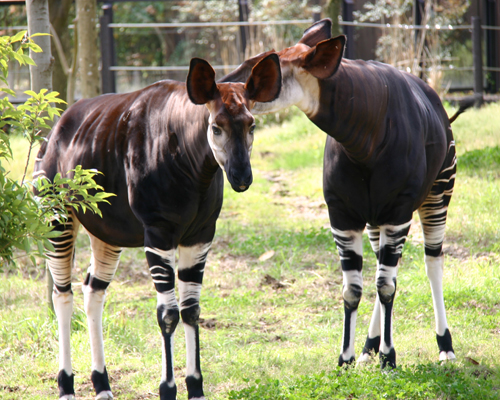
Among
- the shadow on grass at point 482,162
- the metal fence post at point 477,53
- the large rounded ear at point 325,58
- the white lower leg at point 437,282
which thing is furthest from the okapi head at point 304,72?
the metal fence post at point 477,53

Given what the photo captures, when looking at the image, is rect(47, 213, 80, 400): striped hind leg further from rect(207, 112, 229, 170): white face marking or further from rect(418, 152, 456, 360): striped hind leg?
rect(418, 152, 456, 360): striped hind leg

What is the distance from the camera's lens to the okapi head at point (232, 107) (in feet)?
8.22

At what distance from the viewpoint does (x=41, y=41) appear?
161 inches

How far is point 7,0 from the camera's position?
9.29m

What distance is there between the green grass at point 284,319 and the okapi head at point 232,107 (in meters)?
1.21

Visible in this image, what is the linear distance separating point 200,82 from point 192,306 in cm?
120

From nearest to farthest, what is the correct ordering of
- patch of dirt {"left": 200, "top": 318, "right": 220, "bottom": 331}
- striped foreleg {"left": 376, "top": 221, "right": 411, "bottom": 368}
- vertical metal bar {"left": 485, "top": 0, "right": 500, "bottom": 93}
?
striped foreleg {"left": 376, "top": 221, "right": 411, "bottom": 368} → patch of dirt {"left": 200, "top": 318, "right": 220, "bottom": 331} → vertical metal bar {"left": 485, "top": 0, "right": 500, "bottom": 93}

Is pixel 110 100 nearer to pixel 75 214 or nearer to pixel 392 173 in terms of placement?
pixel 75 214

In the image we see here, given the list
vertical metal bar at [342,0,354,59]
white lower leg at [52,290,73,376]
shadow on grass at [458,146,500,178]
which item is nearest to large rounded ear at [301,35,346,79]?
white lower leg at [52,290,73,376]

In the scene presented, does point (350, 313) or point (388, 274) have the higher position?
point (388, 274)

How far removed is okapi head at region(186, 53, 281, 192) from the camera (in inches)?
98.7

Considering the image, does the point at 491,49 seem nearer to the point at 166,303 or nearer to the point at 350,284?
the point at 350,284

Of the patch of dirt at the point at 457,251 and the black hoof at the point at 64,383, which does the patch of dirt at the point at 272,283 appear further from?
the black hoof at the point at 64,383

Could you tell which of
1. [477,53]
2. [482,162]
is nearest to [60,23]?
[482,162]
